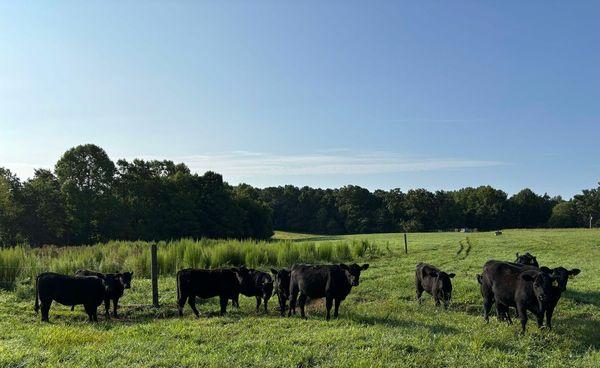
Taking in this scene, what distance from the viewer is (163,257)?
21.4 m

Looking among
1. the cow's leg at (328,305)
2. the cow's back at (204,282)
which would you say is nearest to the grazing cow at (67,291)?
the cow's back at (204,282)

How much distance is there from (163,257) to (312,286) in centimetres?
1145

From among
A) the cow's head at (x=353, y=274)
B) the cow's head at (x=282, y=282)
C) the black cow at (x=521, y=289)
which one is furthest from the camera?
the cow's head at (x=282, y=282)

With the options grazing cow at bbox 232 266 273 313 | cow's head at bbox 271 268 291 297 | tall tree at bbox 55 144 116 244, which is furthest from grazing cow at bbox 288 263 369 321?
tall tree at bbox 55 144 116 244

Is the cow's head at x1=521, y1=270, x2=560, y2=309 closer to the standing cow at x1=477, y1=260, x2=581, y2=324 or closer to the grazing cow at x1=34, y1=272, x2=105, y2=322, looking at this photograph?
the standing cow at x1=477, y1=260, x2=581, y2=324

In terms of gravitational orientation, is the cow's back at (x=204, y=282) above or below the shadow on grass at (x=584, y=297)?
above

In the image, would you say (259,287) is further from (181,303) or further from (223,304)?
(181,303)

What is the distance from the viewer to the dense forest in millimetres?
47031

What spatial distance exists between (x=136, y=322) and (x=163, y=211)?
166ft

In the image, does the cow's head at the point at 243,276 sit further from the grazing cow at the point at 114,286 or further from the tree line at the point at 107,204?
the tree line at the point at 107,204

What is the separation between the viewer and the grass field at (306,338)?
7.62 metres

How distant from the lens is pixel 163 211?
199 feet

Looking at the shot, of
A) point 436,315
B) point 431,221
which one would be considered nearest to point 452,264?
point 436,315

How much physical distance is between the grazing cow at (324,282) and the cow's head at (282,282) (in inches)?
18.2
